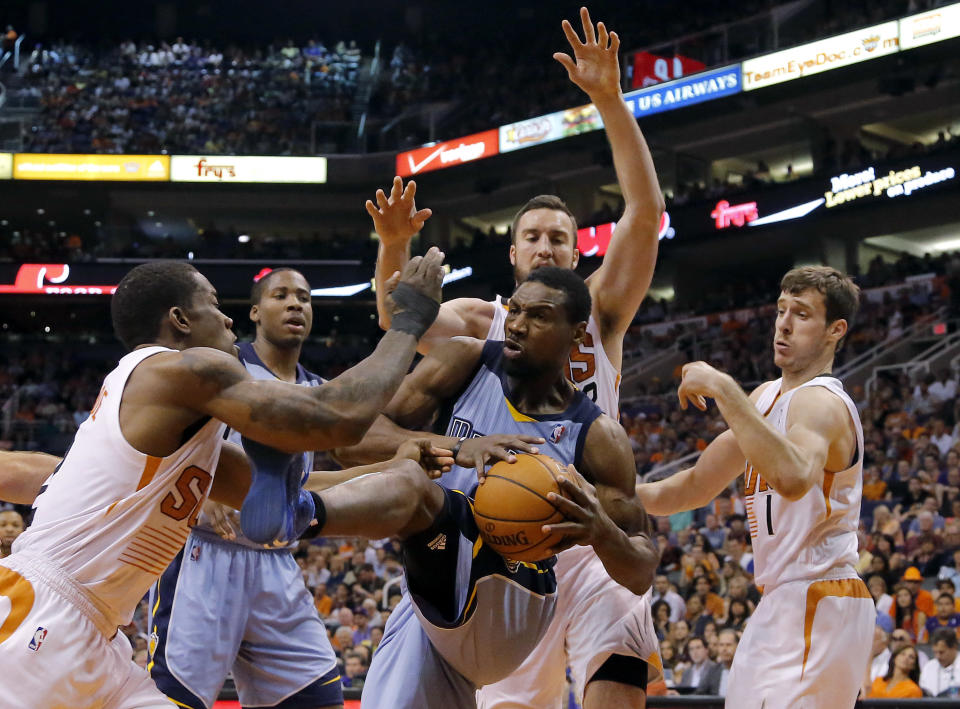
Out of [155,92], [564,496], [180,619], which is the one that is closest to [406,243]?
[564,496]

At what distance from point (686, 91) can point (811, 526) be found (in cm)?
1773

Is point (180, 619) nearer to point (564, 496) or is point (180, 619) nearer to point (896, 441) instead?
point (564, 496)

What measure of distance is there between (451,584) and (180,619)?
1.70m

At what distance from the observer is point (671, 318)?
76.3 ft

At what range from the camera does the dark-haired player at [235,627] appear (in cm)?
443

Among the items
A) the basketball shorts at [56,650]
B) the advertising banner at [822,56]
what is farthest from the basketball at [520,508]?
the advertising banner at [822,56]

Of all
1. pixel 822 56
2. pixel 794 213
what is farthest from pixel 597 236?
pixel 822 56

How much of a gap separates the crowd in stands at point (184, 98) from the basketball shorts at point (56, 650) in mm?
23477

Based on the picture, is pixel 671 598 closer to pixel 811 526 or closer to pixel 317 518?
pixel 811 526

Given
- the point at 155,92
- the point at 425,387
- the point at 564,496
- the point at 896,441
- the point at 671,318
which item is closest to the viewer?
the point at 564,496

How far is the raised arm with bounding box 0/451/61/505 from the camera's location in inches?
159

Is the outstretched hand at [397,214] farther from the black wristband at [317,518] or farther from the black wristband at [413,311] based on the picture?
the black wristband at [317,518]

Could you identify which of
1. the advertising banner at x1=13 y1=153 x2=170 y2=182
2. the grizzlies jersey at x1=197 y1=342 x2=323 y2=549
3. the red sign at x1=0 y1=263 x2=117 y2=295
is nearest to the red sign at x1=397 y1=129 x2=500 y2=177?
the advertising banner at x1=13 y1=153 x2=170 y2=182

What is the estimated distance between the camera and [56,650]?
3.05 m
